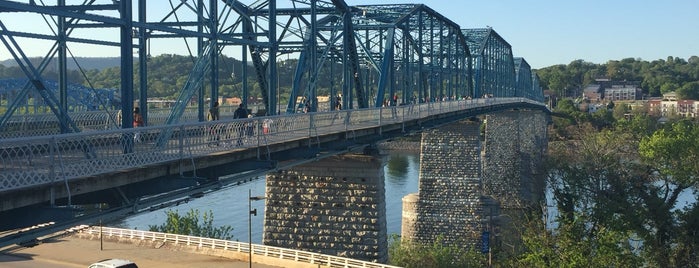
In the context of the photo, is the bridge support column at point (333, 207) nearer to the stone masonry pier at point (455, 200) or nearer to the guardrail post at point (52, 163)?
the guardrail post at point (52, 163)

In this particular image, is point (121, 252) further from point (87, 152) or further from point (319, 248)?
point (87, 152)

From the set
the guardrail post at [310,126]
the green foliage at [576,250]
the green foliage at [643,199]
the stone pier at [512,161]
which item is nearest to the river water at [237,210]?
the stone pier at [512,161]

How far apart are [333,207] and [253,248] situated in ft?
11.7

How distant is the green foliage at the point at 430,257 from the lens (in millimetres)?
35562

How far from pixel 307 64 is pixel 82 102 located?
17.0 m

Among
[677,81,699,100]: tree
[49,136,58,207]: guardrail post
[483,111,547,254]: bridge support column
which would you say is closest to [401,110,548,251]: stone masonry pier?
[483,111,547,254]: bridge support column

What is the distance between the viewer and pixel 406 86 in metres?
45.9

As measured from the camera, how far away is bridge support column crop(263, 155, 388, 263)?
25766 millimetres

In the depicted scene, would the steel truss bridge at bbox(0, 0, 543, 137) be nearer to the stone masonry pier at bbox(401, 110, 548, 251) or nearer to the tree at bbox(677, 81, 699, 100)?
the stone masonry pier at bbox(401, 110, 548, 251)

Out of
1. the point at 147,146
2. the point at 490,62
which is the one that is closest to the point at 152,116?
the point at 147,146

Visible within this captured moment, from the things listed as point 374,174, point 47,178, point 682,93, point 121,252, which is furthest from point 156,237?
point 682,93

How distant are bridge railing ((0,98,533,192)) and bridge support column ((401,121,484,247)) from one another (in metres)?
23.1

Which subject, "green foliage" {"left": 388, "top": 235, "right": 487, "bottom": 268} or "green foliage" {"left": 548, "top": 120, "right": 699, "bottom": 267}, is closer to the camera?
"green foliage" {"left": 548, "top": 120, "right": 699, "bottom": 267}

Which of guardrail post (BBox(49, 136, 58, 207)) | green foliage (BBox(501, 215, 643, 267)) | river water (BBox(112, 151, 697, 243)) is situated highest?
guardrail post (BBox(49, 136, 58, 207))
